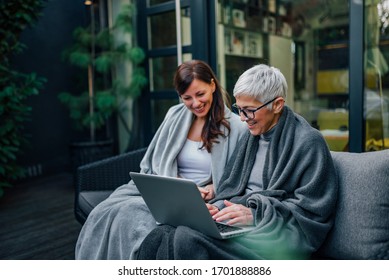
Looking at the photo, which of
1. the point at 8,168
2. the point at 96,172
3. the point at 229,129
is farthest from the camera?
the point at 8,168

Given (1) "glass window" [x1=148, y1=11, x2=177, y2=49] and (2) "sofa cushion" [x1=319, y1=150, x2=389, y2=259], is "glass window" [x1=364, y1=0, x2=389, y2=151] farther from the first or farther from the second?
(1) "glass window" [x1=148, y1=11, x2=177, y2=49]

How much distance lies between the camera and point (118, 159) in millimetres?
2254

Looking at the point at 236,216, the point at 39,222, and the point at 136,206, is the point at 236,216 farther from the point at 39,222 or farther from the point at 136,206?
the point at 39,222

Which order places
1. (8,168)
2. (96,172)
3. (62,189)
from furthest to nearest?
→ 1. (62,189)
2. (8,168)
3. (96,172)

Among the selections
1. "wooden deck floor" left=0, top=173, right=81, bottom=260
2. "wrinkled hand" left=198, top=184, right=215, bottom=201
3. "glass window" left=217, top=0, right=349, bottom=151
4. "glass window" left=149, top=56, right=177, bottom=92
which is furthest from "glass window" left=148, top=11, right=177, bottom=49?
"wrinkled hand" left=198, top=184, right=215, bottom=201

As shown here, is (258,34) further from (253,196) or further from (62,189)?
(253,196)

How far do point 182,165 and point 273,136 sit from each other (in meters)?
0.62

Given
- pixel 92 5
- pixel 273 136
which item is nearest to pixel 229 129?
pixel 273 136

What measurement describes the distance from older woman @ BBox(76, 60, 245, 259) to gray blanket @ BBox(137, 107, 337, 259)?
0.33 metres

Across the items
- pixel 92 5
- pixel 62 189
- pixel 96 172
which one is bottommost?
pixel 62 189

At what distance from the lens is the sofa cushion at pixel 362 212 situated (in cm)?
133

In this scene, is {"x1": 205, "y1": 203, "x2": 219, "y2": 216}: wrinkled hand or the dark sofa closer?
the dark sofa

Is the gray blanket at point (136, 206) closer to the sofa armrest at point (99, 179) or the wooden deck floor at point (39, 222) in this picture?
the sofa armrest at point (99, 179)

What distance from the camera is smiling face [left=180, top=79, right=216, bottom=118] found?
1863 millimetres
